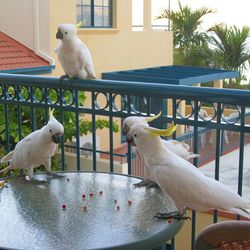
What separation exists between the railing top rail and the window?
638 centimetres

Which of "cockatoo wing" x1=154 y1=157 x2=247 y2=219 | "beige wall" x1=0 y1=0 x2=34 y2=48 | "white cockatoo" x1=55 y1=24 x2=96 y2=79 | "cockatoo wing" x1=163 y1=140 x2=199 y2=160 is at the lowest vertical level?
"cockatoo wing" x1=154 y1=157 x2=247 y2=219

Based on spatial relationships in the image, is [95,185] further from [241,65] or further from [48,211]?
[241,65]

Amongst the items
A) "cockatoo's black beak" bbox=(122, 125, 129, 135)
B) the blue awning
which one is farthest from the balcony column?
"cockatoo's black beak" bbox=(122, 125, 129, 135)

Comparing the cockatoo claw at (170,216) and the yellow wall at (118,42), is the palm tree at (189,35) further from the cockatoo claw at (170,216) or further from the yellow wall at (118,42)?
the cockatoo claw at (170,216)

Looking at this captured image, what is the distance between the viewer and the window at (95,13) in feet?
29.0

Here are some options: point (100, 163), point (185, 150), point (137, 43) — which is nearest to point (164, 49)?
point (137, 43)

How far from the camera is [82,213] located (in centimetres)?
167

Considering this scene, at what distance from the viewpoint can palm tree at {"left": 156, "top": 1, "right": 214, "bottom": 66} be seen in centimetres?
1406

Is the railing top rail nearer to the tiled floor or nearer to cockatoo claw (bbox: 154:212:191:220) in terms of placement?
cockatoo claw (bbox: 154:212:191:220)

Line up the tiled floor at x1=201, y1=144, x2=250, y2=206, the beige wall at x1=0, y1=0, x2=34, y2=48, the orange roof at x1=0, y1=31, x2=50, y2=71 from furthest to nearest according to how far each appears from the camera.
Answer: the beige wall at x1=0, y1=0, x2=34, y2=48 < the orange roof at x1=0, y1=31, x2=50, y2=71 < the tiled floor at x1=201, y1=144, x2=250, y2=206

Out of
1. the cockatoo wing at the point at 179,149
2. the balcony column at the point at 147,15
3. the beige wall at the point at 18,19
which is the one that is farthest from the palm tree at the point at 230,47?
the cockatoo wing at the point at 179,149

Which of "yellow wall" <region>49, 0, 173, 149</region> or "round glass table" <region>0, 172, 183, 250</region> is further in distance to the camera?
"yellow wall" <region>49, 0, 173, 149</region>

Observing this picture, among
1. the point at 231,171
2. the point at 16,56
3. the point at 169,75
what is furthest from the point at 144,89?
the point at 169,75

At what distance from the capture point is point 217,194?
157cm
